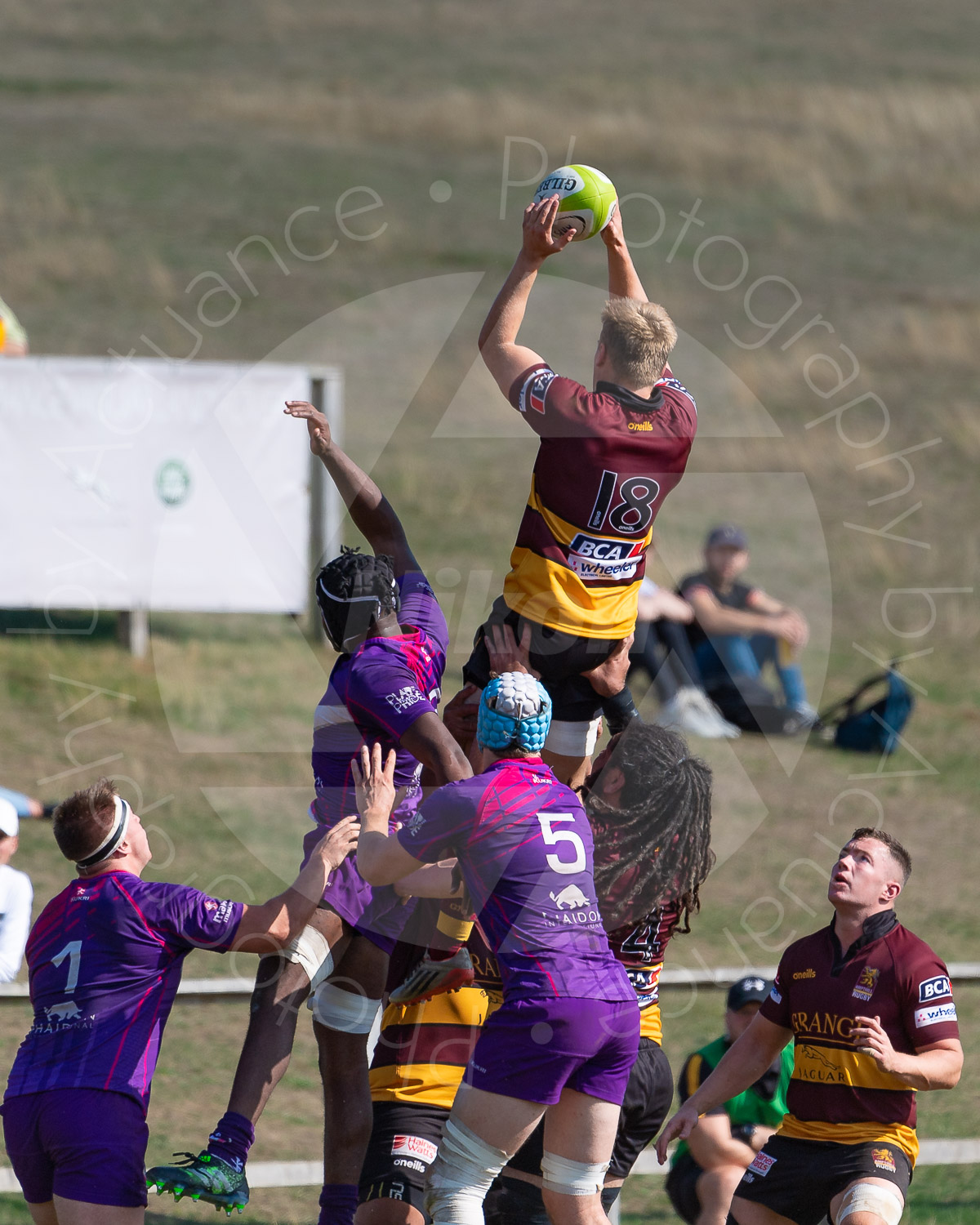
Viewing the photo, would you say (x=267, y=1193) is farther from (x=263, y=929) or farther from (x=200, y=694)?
(x=200, y=694)

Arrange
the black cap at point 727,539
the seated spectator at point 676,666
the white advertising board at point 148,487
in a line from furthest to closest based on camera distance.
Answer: the black cap at point 727,539, the seated spectator at point 676,666, the white advertising board at point 148,487

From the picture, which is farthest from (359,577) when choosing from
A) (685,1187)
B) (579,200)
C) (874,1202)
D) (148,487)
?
(148,487)

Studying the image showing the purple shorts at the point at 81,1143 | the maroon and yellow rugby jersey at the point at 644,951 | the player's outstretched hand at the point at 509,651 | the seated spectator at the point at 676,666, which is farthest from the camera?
the seated spectator at the point at 676,666

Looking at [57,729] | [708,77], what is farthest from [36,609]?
[708,77]

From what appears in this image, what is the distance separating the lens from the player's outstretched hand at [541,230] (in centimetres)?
673

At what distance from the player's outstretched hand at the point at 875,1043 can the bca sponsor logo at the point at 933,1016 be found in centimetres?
16

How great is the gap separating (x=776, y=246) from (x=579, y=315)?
9.18 m

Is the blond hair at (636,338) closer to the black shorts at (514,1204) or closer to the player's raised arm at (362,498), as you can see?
the player's raised arm at (362,498)

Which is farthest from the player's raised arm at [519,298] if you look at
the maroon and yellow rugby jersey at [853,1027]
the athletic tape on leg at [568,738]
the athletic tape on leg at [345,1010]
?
the maroon and yellow rugby jersey at [853,1027]

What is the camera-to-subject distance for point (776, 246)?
35.3 metres

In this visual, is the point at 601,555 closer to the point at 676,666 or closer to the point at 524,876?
the point at 524,876

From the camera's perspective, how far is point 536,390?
700 centimetres

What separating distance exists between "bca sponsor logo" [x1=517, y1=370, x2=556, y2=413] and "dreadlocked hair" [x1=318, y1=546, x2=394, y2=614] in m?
0.95

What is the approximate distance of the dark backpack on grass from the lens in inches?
657
